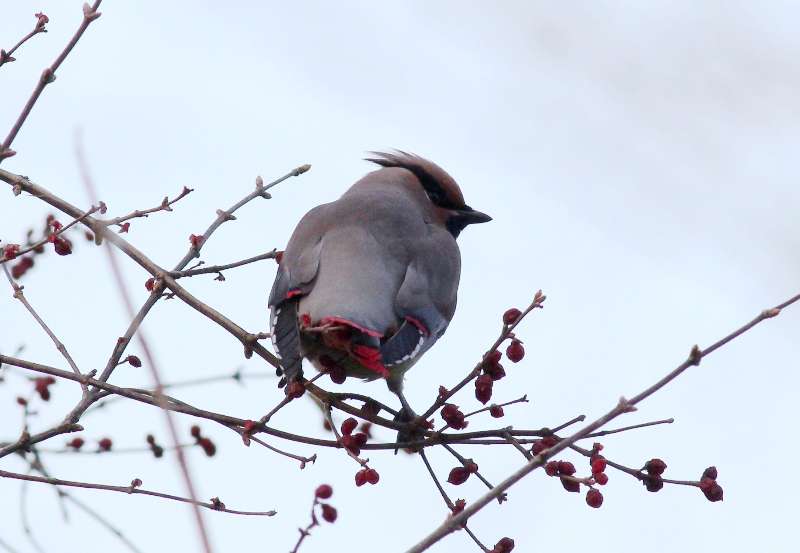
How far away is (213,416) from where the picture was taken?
9.86 ft

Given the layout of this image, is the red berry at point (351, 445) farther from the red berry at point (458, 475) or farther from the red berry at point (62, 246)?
the red berry at point (62, 246)

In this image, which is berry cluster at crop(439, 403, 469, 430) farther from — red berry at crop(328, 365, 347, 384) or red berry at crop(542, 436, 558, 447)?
red berry at crop(328, 365, 347, 384)

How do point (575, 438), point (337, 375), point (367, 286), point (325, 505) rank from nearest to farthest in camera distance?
point (575, 438) → point (325, 505) → point (337, 375) → point (367, 286)

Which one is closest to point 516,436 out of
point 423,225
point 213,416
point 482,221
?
point 213,416

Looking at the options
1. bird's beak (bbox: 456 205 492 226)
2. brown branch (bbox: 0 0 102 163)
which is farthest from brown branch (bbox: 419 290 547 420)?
bird's beak (bbox: 456 205 492 226)

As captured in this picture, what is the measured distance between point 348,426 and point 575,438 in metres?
1.18

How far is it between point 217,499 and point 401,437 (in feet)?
2.36

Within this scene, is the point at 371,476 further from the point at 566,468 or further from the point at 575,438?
the point at 575,438

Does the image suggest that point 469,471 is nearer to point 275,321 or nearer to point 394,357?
point 394,357

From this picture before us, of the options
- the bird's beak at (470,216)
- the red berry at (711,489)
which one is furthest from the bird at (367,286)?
the red berry at (711,489)

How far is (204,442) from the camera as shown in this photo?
11.9 ft

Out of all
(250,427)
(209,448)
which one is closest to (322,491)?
(250,427)

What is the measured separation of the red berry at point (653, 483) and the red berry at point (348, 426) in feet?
2.47

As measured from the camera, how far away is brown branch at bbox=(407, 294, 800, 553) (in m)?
1.87
